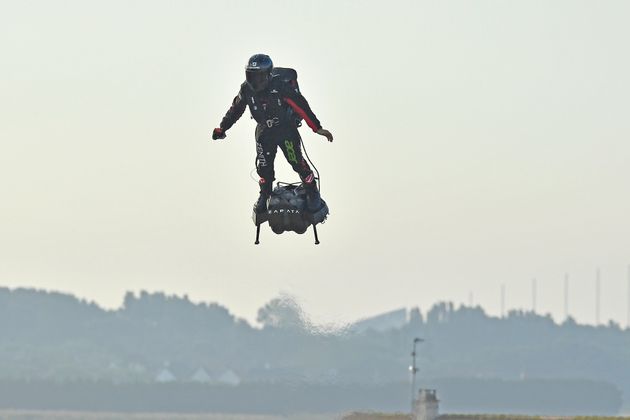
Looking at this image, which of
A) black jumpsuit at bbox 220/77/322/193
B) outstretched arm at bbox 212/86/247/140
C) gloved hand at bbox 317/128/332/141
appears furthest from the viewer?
outstretched arm at bbox 212/86/247/140

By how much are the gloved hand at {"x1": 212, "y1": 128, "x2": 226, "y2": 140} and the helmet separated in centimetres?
209

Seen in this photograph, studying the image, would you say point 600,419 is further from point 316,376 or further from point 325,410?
point 316,376

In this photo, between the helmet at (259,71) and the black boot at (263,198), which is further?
the black boot at (263,198)

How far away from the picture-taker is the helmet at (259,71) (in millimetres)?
67562

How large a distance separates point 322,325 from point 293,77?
40266 millimetres

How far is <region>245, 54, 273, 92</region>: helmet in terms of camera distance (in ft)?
222

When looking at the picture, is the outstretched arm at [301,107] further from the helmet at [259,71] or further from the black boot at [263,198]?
the black boot at [263,198]

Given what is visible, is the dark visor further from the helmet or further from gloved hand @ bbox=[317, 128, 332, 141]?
gloved hand @ bbox=[317, 128, 332, 141]

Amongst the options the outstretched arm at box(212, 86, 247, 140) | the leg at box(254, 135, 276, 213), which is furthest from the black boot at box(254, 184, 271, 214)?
the outstretched arm at box(212, 86, 247, 140)

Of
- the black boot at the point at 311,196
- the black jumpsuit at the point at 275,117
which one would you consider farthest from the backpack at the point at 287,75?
the black boot at the point at 311,196

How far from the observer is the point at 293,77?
68.4 meters

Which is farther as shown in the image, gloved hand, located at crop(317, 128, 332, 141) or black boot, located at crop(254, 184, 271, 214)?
black boot, located at crop(254, 184, 271, 214)

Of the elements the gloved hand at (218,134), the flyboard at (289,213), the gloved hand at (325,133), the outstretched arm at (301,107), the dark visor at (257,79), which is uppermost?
the dark visor at (257,79)

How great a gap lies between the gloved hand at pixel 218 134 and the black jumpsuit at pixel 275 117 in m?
0.17
